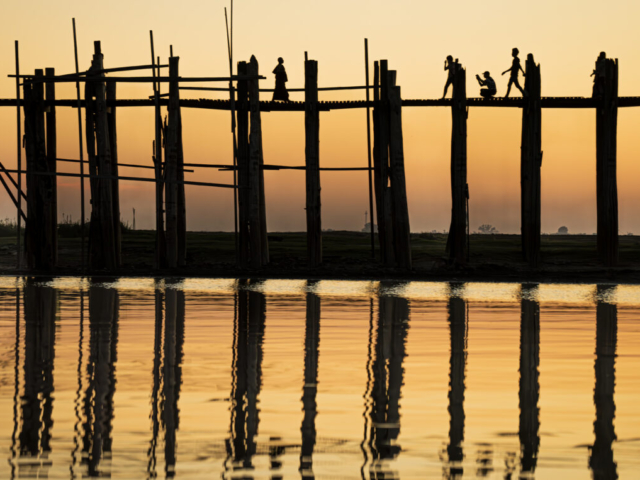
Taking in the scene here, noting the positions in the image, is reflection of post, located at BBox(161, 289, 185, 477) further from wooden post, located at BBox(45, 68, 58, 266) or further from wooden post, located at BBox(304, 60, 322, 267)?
wooden post, located at BBox(45, 68, 58, 266)

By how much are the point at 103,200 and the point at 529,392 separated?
1453 centimetres

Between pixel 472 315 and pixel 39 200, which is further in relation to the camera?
pixel 39 200

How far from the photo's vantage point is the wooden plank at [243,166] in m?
19.6

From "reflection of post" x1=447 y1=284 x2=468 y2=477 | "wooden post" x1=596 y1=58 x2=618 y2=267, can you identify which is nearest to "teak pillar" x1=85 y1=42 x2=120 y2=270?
"wooden post" x1=596 y1=58 x2=618 y2=267

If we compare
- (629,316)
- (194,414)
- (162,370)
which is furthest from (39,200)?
(194,414)

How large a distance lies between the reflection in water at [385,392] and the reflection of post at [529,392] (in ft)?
1.88

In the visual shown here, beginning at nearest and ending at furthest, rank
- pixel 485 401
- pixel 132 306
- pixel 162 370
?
pixel 485 401
pixel 162 370
pixel 132 306

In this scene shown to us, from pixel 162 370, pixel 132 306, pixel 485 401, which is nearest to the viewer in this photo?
pixel 485 401

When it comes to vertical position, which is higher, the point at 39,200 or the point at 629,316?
the point at 39,200

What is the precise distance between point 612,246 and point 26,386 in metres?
15.6

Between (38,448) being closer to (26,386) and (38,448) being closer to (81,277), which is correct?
(26,386)

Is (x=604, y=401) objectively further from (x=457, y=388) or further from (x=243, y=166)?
(x=243, y=166)

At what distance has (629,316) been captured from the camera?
1169 centimetres

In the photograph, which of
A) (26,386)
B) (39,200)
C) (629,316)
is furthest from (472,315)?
(39,200)
